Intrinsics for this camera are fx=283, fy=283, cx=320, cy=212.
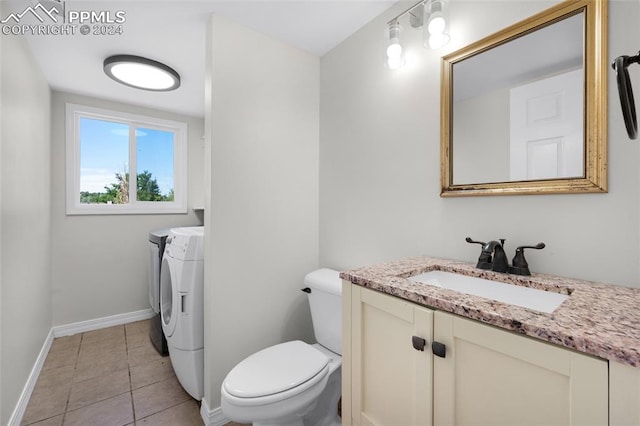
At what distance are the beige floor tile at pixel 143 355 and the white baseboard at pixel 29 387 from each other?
562 mm

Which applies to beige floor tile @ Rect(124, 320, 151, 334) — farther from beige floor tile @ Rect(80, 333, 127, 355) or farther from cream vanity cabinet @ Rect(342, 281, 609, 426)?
cream vanity cabinet @ Rect(342, 281, 609, 426)

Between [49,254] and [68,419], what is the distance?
62.6 inches

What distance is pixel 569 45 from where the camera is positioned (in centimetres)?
101

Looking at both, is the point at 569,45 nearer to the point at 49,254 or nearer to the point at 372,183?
the point at 372,183

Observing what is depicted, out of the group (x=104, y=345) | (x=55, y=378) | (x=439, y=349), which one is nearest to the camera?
(x=439, y=349)

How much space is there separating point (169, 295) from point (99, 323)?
150 cm

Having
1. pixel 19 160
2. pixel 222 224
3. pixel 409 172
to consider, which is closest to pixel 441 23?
pixel 409 172

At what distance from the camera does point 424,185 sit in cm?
146

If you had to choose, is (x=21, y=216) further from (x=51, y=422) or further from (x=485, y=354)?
(x=485, y=354)

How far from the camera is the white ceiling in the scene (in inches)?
62.6

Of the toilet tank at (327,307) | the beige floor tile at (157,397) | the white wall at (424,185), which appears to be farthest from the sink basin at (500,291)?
the beige floor tile at (157,397)

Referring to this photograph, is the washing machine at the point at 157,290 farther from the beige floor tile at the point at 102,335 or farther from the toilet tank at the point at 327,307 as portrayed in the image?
the toilet tank at the point at 327,307

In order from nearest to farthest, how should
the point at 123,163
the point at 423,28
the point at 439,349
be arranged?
the point at 439,349, the point at 423,28, the point at 123,163

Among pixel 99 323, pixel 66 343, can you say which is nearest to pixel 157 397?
pixel 66 343
